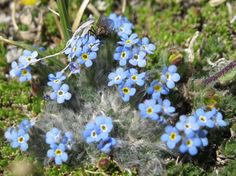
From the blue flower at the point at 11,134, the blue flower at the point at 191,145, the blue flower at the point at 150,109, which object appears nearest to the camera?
the blue flower at the point at 191,145

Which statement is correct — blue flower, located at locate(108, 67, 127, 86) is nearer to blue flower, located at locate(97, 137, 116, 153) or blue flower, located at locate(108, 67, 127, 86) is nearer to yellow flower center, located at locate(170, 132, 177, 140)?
blue flower, located at locate(97, 137, 116, 153)

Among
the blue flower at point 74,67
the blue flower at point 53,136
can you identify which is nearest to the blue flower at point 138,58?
the blue flower at point 74,67

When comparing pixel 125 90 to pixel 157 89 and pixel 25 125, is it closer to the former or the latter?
pixel 157 89

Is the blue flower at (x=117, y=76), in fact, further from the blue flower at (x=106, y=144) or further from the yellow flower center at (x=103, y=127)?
the blue flower at (x=106, y=144)

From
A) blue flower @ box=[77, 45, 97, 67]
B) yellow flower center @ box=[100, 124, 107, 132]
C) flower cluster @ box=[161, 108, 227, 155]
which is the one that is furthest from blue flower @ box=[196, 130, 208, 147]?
blue flower @ box=[77, 45, 97, 67]

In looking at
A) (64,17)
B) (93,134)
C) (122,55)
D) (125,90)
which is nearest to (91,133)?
(93,134)

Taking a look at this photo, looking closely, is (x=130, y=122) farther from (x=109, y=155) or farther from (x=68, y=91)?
(x=68, y=91)
